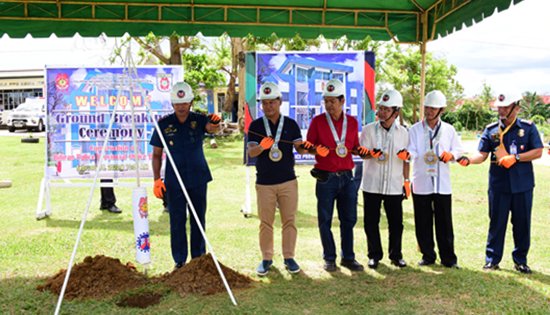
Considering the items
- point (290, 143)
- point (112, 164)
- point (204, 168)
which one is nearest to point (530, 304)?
point (290, 143)

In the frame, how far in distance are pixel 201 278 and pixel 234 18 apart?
344cm

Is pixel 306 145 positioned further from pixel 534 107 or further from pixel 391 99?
pixel 534 107

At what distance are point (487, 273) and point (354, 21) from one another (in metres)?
3.51

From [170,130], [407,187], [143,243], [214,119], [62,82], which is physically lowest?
[143,243]

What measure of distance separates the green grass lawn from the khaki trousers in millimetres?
308

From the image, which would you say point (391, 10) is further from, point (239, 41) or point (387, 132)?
point (239, 41)

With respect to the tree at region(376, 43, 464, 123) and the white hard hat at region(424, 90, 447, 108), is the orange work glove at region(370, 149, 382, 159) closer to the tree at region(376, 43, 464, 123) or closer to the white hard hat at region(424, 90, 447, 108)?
Result: the white hard hat at region(424, 90, 447, 108)

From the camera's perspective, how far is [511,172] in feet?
16.5

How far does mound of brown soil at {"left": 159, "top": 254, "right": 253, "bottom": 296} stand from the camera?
15.2 feet

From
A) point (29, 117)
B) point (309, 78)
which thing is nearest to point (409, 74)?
point (29, 117)

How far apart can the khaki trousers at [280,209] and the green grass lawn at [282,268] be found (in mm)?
308

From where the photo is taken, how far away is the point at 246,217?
8320 mm

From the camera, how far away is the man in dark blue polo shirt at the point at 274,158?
16.2 ft

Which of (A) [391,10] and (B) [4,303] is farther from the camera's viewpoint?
(A) [391,10]
